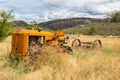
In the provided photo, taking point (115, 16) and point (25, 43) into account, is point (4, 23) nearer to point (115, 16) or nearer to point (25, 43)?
point (25, 43)

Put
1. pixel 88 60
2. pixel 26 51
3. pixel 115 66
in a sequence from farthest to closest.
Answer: pixel 26 51
pixel 88 60
pixel 115 66

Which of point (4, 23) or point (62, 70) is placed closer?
point (62, 70)

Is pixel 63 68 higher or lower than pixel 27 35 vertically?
lower

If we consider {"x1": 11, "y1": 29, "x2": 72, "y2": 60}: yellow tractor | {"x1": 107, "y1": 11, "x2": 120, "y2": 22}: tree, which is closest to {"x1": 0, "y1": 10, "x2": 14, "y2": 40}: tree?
{"x1": 11, "y1": 29, "x2": 72, "y2": 60}: yellow tractor

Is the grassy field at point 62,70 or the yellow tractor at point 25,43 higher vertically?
the yellow tractor at point 25,43

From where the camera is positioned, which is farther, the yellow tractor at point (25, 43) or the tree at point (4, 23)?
the tree at point (4, 23)

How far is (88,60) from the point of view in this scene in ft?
38.8

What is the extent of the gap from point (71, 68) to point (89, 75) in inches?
50.0

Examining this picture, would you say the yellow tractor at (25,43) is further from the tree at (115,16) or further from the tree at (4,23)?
the tree at (115,16)

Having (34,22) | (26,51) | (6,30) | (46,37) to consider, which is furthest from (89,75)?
(34,22)

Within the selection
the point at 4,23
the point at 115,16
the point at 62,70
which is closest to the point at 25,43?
the point at 62,70

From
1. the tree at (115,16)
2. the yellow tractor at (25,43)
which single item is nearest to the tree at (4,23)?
the yellow tractor at (25,43)

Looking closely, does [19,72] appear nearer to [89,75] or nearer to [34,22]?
[89,75]

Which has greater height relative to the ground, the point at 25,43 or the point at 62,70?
the point at 25,43
